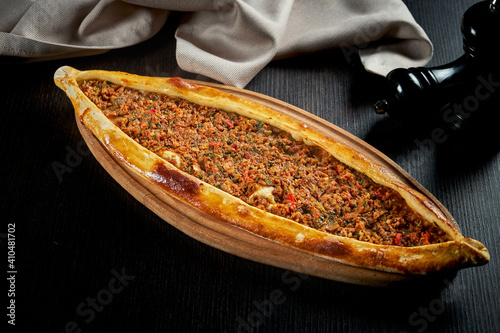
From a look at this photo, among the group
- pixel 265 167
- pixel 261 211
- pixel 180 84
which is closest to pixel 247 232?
pixel 261 211

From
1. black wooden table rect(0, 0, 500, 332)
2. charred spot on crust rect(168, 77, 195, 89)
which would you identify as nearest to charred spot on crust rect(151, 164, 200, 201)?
black wooden table rect(0, 0, 500, 332)

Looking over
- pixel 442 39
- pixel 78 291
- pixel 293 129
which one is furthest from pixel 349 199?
pixel 442 39

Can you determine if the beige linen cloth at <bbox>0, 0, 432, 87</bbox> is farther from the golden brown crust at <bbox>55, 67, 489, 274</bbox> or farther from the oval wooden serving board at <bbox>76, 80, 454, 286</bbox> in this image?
the oval wooden serving board at <bbox>76, 80, 454, 286</bbox>

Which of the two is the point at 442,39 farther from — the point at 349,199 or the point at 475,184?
the point at 349,199

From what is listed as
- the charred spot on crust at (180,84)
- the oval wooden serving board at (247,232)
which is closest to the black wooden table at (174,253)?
the oval wooden serving board at (247,232)

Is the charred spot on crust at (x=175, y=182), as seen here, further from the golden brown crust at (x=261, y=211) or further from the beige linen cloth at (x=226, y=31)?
the beige linen cloth at (x=226, y=31)

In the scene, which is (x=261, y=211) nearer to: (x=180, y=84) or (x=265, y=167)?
(x=265, y=167)
